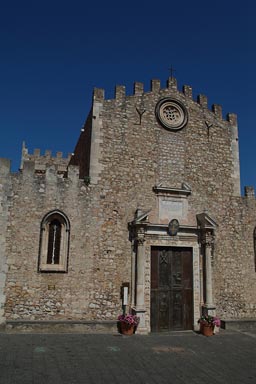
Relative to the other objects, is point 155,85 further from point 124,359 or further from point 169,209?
point 124,359

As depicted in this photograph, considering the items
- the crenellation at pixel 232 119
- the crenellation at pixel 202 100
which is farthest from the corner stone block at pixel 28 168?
the crenellation at pixel 232 119

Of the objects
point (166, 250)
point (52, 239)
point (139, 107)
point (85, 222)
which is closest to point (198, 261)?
point (166, 250)

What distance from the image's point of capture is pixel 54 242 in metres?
12.1

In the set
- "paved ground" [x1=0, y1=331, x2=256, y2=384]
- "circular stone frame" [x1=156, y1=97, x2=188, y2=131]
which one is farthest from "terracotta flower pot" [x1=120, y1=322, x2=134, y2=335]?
"circular stone frame" [x1=156, y1=97, x2=188, y2=131]

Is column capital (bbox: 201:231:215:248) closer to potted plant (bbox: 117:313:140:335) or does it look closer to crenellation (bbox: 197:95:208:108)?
potted plant (bbox: 117:313:140:335)

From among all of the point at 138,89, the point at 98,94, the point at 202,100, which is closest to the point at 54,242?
the point at 98,94

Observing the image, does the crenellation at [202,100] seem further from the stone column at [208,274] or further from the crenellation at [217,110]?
the stone column at [208,274]

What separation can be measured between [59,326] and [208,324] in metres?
5.09

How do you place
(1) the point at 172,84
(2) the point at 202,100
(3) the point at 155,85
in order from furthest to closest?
(2) the point at 202,100 < (1) the point at 172,84 < (3) the point at 155,85

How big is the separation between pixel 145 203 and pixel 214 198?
3.13 m

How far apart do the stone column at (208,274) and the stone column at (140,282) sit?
2.52 meters

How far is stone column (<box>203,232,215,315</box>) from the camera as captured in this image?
1292cm

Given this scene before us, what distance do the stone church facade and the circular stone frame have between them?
4 centimetres

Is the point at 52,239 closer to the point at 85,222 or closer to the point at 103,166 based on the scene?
the point at 85,222
